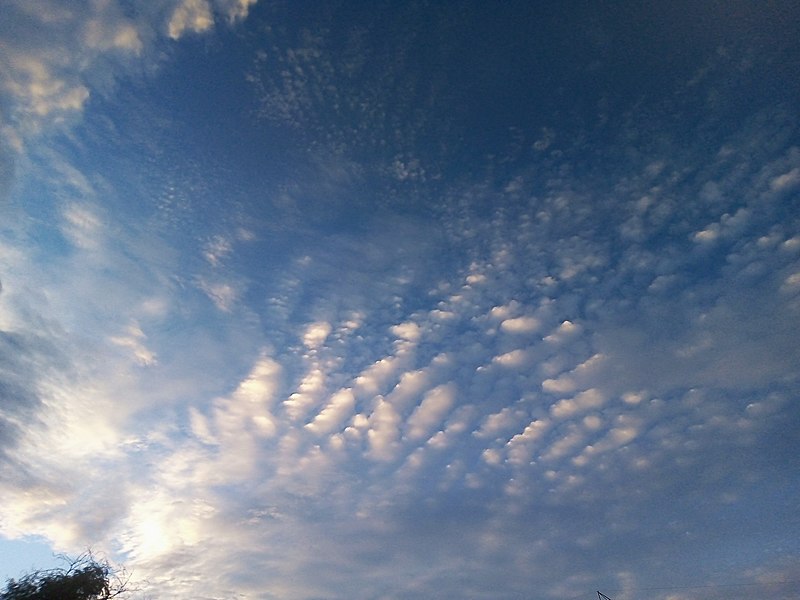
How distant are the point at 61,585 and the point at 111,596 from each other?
3.51m

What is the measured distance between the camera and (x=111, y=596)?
1366 inches

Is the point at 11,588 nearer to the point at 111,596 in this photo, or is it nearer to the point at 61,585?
the point at 61,585

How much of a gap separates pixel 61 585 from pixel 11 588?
3325mm

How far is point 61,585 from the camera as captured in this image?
33.8 meters

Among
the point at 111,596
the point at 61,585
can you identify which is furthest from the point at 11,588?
the point at 111,596

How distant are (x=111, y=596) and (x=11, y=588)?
6.70 meters

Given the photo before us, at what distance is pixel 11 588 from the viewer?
109 feet
